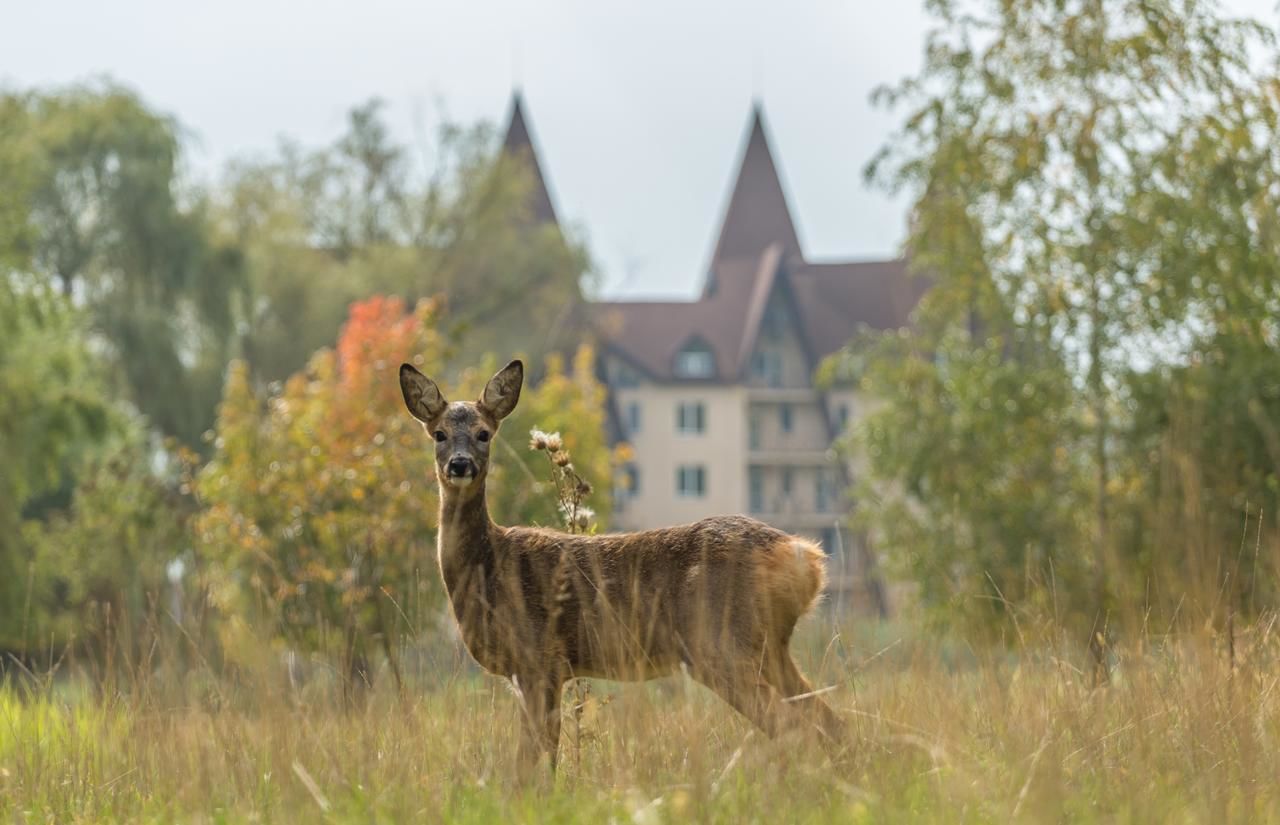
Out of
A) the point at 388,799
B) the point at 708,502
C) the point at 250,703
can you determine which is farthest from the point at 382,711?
the point at 708,502

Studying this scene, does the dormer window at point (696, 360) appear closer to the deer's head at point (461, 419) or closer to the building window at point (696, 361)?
the building window at point (696, 361)

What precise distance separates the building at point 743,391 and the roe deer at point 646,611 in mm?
56914

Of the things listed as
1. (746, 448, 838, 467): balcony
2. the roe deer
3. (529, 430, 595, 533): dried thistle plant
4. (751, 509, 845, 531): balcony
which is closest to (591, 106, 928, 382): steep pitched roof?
(746, 448, 838, 467): balcony

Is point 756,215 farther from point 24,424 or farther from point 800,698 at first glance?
point 800,698

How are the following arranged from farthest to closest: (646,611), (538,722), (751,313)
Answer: (751,313) → (646,611) → (538,722)

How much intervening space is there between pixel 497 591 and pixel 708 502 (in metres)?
58.4

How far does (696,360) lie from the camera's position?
66438 millimetres

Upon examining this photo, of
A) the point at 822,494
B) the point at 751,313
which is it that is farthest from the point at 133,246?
the point at 822,494

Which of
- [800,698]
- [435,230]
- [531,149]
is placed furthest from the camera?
[531,149]

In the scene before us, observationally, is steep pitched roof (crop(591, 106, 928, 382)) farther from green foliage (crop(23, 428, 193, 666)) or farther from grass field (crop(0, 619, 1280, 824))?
grass field (crop(0, 619, 1280, 824))

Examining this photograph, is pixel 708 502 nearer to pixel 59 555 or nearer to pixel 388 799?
pixel 59 555

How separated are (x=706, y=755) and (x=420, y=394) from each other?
220 centimetres

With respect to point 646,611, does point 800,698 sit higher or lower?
lower

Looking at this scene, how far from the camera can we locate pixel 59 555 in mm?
27797
